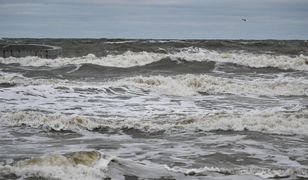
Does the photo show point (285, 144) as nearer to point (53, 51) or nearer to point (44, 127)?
point (44, 127)

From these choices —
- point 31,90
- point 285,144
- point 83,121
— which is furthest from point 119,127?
point 31,90

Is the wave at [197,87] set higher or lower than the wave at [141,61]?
lower

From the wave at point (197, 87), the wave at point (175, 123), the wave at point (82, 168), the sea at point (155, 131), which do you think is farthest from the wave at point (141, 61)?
the wave at point (82, 168)

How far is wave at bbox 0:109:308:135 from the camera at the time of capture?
29.6ft

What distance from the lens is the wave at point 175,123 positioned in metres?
9.02

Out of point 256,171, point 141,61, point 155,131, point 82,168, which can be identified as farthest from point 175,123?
point 141,61

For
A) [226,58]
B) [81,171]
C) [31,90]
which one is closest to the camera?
[81,171]

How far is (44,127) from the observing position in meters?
9.15

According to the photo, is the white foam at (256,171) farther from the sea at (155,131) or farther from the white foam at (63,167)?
the white foam at (63,167)

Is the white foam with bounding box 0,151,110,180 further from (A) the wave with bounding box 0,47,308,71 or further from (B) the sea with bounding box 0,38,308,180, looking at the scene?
(A) the wave with bounding box 0,47,308,71

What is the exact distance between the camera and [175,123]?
9609 mm

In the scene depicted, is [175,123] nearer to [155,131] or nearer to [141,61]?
[155,131]

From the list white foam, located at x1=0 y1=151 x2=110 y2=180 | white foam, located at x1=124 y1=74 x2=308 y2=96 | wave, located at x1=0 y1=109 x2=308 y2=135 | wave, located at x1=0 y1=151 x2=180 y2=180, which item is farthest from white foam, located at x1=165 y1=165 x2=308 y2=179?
white foam, located at x1=124 y1=74 x2=308 y2=96

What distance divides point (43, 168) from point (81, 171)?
1.46 feet
